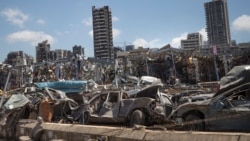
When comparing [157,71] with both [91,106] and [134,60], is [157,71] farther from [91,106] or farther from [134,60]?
[91,106]

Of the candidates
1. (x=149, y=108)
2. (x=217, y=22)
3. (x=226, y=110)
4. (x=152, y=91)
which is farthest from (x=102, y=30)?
(x=226, y=110)

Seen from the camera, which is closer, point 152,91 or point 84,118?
point 152,91

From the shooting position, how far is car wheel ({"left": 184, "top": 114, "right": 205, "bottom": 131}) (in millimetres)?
9697

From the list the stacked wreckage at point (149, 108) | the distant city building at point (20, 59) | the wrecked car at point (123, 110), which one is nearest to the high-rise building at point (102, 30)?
the distant city building at point (20, 59)

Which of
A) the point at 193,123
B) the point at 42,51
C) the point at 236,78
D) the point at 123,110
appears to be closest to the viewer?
the point at 193,123

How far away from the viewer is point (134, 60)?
2047 inches

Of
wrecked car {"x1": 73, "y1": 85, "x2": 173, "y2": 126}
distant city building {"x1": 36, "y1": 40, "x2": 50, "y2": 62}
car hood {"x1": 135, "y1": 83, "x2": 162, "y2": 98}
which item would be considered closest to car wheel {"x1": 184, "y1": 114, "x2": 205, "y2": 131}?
wrecked car {"x1": 73, "y1": 85, "x2": 173, "y2": 126}

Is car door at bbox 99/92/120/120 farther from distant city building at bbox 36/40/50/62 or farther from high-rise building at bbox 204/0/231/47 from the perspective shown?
high-rise building at bbox 204/0/231/47

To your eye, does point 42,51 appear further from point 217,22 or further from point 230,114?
point 230,114

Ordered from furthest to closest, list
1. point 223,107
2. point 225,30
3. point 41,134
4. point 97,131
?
point 225,30 → point 41,134 → point 97,131 → point 223,107

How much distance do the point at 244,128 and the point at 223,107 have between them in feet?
2.83

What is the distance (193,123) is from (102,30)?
321ft

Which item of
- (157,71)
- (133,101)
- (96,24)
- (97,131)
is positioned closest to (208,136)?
(97,131)

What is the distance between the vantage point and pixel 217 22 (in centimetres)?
12825
